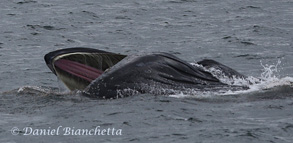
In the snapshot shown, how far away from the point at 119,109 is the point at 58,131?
139cm

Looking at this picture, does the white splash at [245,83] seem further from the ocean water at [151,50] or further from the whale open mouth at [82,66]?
the whale open mouth at [82,66]

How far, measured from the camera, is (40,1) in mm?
30859

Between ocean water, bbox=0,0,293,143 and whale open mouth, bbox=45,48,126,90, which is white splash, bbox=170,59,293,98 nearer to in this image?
ocean water, bbox=0,0,293,143

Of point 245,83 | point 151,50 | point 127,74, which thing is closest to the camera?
point 127,74

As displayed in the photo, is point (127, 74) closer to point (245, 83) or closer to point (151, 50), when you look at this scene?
point (245, 83)

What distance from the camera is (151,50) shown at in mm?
20984

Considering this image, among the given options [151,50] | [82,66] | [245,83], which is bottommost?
[151,50]

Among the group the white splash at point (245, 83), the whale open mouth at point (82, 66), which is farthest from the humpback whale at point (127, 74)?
the white splash at point (245, 83)

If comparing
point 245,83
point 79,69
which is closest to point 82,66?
point 79,69

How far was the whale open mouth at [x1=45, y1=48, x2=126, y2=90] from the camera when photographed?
14062mm

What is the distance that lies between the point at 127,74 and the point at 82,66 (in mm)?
1491

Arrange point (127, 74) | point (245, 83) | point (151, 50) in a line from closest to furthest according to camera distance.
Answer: point (127, 74) < point (245, 83) < point (151, 50)

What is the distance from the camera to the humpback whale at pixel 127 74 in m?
13.1

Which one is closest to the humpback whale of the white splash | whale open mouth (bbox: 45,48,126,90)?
whale open mouth (bbox: 45,48,126,90)
